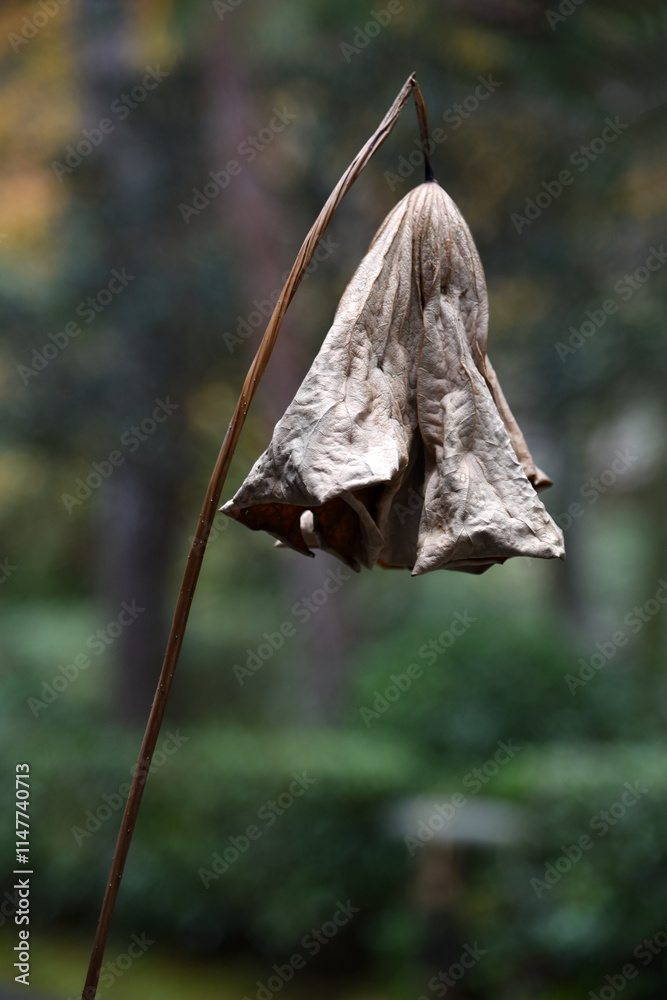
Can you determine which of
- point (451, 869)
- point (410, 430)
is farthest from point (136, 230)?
point (410, 430)

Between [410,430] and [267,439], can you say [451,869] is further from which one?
[267,439]

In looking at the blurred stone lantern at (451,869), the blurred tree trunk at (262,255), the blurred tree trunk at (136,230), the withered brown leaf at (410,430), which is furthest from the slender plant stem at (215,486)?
the blurred tree trunk at (136,230)

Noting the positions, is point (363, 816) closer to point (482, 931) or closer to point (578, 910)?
point (482, 931)

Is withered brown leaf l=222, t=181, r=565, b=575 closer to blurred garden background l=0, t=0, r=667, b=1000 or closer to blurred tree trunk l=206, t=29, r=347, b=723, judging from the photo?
blurred garden background l=0, t=0, r=667, b=1000

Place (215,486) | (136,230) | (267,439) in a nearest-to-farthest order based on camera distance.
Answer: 1. (215,486)
2. (136,230)
3. (267,439)

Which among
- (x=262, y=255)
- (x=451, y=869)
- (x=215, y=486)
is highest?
(x=262, y=255)
